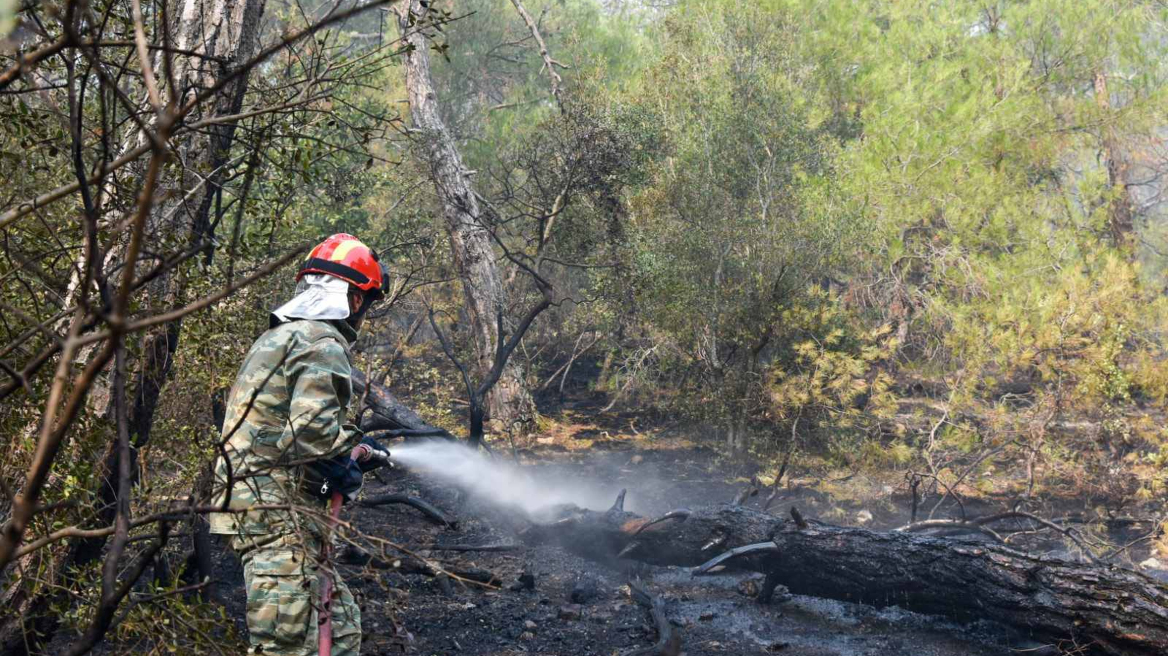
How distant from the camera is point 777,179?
32.9 feet

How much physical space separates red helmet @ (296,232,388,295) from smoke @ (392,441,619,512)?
128 inches

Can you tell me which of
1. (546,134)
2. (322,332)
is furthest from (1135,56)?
(322,332)

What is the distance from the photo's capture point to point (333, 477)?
3.64m

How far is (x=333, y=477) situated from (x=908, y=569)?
11.5 feet

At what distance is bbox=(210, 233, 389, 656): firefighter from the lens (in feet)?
11.4

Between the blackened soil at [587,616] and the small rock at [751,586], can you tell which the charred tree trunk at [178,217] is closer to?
the blackened soil at [587,616]

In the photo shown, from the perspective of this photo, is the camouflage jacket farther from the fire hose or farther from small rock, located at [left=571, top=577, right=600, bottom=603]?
small rock, located at [left=571, top=577, right=600, bottom=603]

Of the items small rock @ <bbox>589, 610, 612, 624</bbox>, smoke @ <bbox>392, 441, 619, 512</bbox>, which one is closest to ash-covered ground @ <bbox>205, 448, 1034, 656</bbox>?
small rock @ <bbox>589, 610, 612, 624</bbox>

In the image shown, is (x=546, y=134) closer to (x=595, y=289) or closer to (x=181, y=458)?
(x=595, y=289)

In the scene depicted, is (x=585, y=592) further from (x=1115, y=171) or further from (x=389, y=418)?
(x=1115, y=171)

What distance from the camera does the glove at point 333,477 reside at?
363cm

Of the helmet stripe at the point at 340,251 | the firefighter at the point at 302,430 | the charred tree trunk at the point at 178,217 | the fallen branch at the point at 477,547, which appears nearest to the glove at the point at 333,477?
the firefighter at the point at 302,430

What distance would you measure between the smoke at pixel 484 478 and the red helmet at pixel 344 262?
3.26 m

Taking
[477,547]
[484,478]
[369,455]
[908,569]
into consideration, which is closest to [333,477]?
[369,455]
